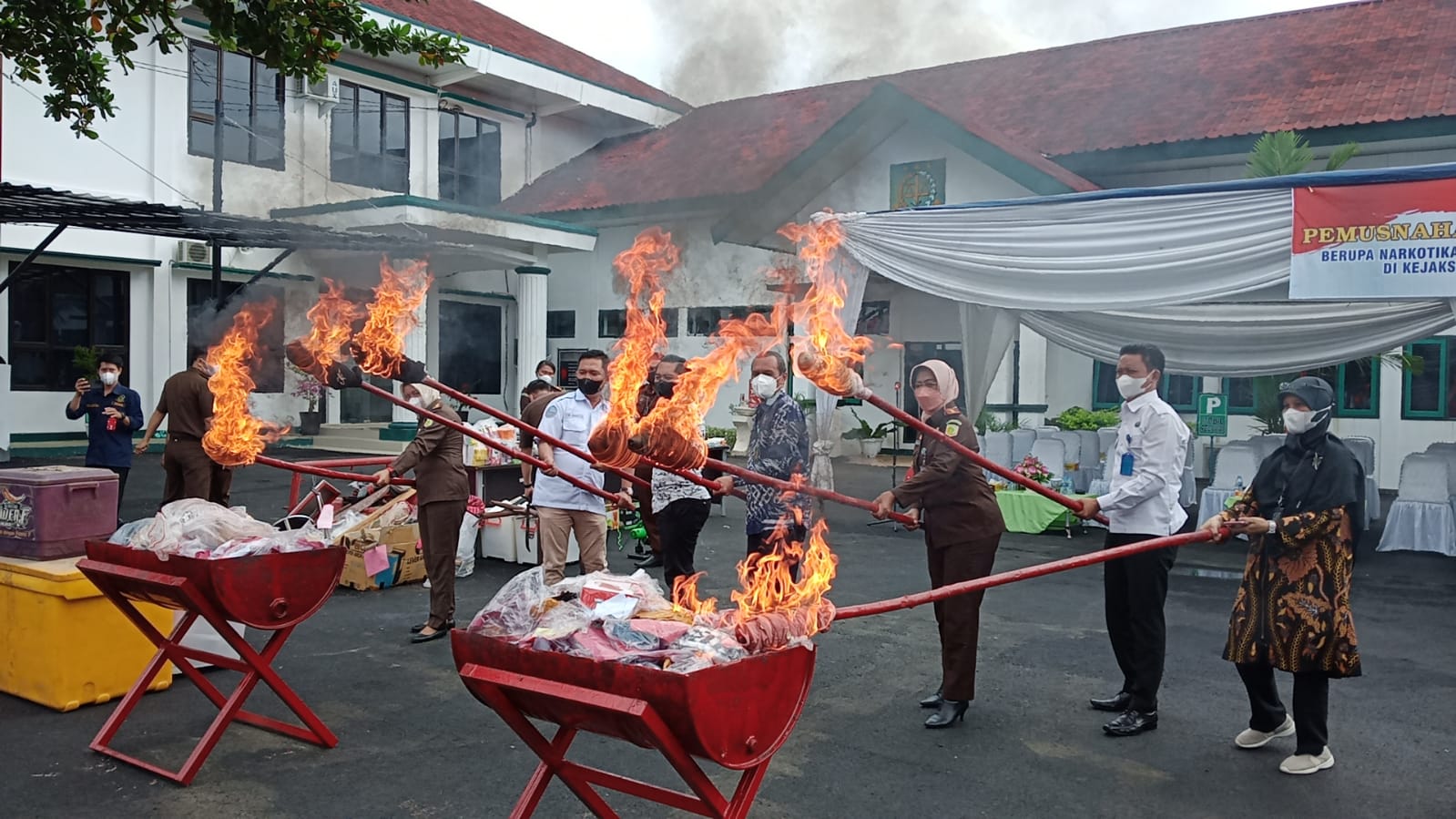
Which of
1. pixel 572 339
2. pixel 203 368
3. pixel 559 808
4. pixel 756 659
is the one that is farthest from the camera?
pixel 572 339

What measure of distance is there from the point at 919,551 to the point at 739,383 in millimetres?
9359

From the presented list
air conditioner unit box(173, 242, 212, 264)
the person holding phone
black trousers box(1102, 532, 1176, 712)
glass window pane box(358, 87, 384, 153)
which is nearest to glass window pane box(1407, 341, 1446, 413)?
black trousers box(1102, 532, 1176, 712)

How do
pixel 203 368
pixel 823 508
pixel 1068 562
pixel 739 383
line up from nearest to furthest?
pixel 1068 562 → pixel 203 368 → pixel 823 508 → pixel 739 383

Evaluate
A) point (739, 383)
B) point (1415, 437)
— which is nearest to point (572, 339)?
point (739, 383)

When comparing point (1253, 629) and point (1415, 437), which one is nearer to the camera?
point (1253, 629)

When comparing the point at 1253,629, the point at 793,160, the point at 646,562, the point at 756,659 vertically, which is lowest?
the point at 646,562

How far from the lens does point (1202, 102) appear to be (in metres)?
16.7

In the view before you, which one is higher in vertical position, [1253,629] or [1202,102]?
[1202,102]

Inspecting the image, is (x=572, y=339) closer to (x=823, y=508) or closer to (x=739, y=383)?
(x=739, y=383)

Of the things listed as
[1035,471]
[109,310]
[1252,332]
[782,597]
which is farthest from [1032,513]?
[109,310]

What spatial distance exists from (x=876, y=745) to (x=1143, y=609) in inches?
59.1

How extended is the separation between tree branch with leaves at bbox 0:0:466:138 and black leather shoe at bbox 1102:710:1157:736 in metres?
5.23

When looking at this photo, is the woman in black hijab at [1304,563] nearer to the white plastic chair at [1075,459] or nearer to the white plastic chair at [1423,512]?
the white plastic chair at [1423,512]

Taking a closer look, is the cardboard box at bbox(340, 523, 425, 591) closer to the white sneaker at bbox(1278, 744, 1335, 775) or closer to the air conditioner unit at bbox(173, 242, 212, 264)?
the white sneaker at bbox(1278, 744, 1335, 775)
